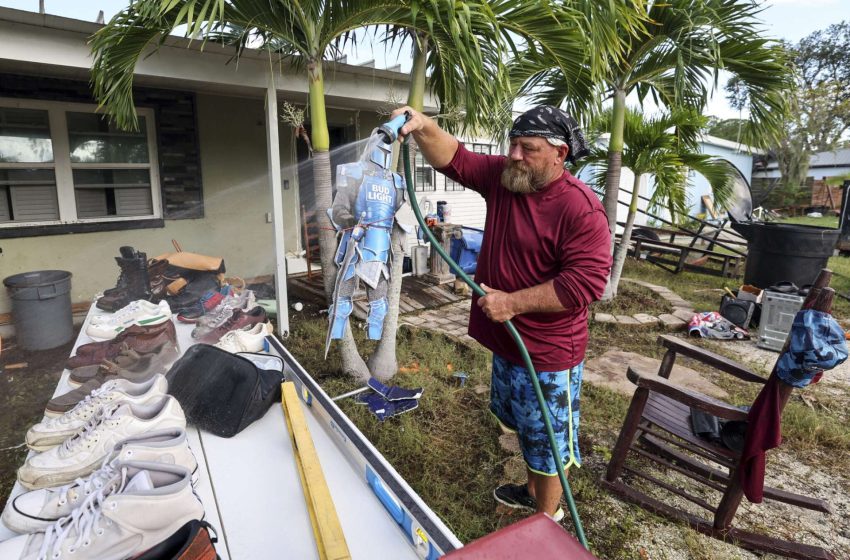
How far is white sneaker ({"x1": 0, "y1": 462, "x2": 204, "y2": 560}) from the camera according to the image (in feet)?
3.36

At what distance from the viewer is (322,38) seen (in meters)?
3.10

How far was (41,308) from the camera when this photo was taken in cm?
405

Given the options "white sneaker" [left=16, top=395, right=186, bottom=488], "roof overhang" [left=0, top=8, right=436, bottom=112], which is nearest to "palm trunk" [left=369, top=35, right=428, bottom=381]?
"roof overhang" [left=0, top=8, right=436, bottom=112]

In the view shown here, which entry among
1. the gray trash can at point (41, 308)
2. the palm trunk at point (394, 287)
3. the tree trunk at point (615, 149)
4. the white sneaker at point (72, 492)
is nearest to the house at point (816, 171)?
the tree trunk at point (615, 149)

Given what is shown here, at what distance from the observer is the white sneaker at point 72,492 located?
3.77 ft

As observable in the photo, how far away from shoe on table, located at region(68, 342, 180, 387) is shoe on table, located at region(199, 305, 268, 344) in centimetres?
37

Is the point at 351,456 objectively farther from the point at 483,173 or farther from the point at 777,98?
the point at 777,98

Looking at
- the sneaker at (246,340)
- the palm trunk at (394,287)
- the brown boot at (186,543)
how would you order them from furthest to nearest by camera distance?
1. the palm trunk at (394,287)
2. the sneaker at (246,340)
3. the brown boot at (186,543)

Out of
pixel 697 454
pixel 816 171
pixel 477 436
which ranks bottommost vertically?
pixel 477 436

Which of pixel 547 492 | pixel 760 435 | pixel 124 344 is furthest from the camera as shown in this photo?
pixel 124 344

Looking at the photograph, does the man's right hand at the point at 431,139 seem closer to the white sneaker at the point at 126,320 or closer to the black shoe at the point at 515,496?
the black shoe at the point at 515,496

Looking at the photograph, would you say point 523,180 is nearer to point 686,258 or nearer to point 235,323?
point 235,323

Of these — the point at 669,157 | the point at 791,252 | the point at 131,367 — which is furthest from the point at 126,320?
the point at 791,252

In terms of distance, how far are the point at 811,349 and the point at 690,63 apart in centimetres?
408
